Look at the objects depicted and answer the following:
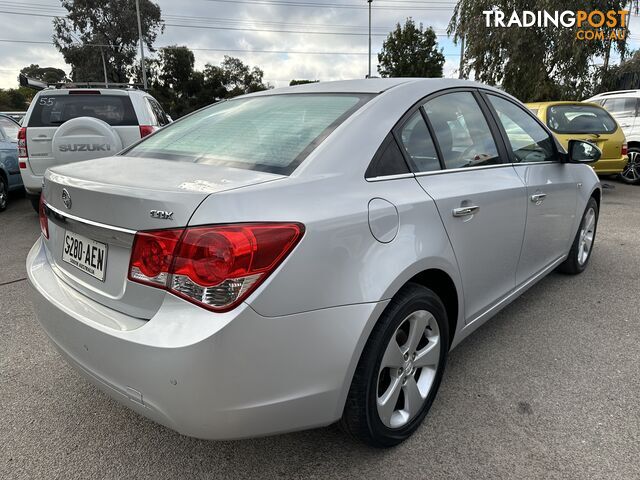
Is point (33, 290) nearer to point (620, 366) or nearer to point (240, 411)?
point (240, 411)

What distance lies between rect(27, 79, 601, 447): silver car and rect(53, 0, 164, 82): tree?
47.4 meters

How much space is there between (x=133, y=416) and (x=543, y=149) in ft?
9.72

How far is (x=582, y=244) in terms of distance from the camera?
4164 millimetres

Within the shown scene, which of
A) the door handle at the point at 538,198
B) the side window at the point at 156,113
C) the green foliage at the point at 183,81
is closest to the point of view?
the door handle at the point at 538,198

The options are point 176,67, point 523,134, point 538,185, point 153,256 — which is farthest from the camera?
point 176,67

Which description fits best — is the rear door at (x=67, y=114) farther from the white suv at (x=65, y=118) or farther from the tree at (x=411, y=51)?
the tree at (x=411, y=51)

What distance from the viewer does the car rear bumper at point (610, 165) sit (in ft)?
27.4

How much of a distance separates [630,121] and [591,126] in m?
2.02

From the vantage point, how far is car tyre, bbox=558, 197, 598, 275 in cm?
399

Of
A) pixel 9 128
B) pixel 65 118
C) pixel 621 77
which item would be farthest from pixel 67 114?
pixel 621 77

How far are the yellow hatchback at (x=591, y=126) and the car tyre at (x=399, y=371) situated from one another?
697 cm

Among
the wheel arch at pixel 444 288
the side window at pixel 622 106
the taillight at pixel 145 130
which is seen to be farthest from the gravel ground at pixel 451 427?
the side window at pixel 622 106

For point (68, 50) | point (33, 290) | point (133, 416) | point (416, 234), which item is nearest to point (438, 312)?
point (416, 234)

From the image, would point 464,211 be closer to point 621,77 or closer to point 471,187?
point 471,187
